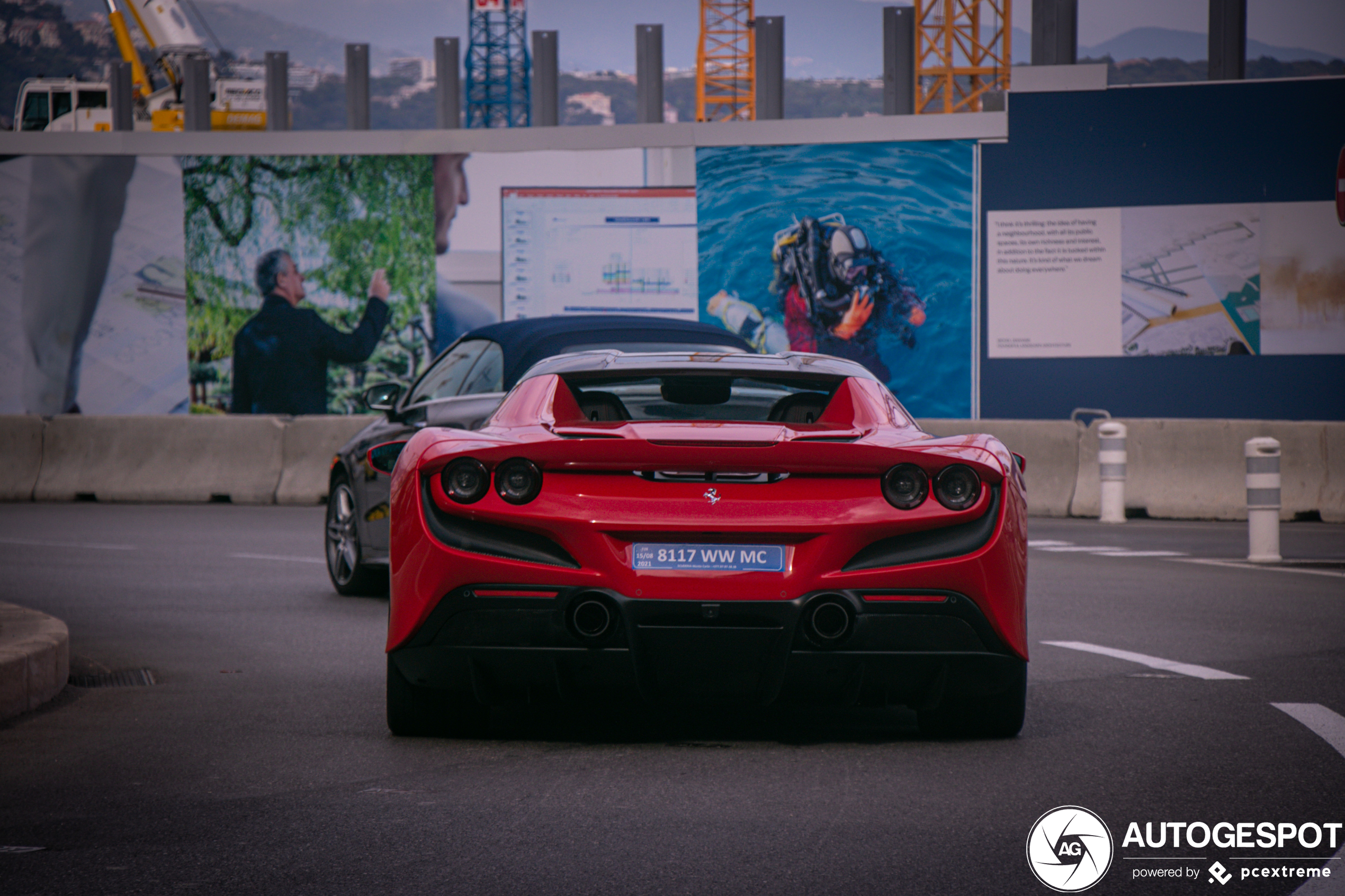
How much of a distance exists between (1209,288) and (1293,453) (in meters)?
9.62

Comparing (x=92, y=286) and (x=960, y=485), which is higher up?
(x=92, y=286)

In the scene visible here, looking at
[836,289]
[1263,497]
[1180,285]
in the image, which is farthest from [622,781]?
[836,289]

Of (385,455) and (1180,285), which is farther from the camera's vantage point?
(1180,285)

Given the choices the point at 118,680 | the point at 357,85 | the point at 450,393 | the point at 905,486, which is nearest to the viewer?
the point at 905,486

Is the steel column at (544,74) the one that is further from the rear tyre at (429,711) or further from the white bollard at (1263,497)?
the rear tyre at (429,711)

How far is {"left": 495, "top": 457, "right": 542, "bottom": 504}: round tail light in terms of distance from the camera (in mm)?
5059

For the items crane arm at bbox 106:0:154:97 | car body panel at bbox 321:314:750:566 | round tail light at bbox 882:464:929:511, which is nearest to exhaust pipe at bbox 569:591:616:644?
round tail light at bbox 882:464:929:511

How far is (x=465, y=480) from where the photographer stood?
5152 mm

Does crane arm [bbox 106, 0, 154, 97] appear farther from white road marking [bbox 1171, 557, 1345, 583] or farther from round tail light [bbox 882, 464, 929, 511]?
round tail light [bbox 882, 464, 929, 511]

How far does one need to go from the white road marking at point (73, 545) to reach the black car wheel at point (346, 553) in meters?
3.64

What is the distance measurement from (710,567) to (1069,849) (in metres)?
1.34

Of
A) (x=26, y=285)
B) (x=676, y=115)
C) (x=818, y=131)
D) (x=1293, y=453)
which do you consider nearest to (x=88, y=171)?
(x=26, y=285)

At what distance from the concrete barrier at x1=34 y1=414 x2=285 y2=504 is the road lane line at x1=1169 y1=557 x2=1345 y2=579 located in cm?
1052

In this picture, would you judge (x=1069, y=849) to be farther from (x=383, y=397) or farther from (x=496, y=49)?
(x=496, y=49)
